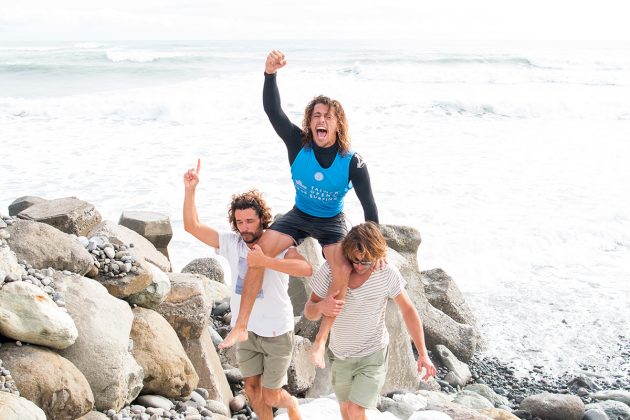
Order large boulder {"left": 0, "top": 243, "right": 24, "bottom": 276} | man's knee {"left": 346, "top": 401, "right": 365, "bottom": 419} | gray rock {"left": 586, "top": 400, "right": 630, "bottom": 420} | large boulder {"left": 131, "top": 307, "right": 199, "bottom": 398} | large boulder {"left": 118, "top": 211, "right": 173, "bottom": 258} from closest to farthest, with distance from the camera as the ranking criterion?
man's knee {"left": 346, "top": 401, "right": 365, "bottom": 419} < large boulder {"left": 0, "top": 243, "right": 24, "bottom": 276} < large boulder {"left": 131, "top": 307, "right": 199, "bottom": 398} < gray rock {"left": 586, "top": 400, "right": 630, "bottom": 420} < large boulder {"left": 118, "top": 211, "right": 173, "bottom": 258}

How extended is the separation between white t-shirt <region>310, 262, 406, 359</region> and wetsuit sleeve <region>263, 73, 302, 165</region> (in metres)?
0.92

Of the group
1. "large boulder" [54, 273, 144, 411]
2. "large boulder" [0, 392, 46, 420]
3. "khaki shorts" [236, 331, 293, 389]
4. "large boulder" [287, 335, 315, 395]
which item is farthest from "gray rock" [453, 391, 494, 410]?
"large boulder" [0, 392, 46, 420]

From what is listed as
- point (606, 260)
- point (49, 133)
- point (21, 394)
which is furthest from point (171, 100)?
point (21, 394)

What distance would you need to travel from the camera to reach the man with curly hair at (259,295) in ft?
13.9

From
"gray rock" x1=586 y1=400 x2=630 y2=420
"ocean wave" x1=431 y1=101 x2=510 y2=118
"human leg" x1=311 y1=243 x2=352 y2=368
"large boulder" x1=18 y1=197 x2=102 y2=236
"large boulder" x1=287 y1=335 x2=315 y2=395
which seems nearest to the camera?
"human leg" x1=311 y1=243 x2=352 y2=368

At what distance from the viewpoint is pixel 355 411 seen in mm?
4066

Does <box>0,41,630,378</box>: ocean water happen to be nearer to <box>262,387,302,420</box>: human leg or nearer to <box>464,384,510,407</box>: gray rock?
<box>464,384,510,407</box>: gray rock

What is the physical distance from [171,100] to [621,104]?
58.4 ft

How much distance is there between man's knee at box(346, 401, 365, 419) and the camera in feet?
13.3

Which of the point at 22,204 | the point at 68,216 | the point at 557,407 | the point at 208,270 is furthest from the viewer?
the point at 208,270

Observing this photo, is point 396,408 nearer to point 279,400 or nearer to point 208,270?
point 279,400

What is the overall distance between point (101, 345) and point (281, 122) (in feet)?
5.87

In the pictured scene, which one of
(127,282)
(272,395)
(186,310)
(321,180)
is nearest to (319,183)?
(321,180)

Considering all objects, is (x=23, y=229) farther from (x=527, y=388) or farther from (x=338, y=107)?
(x=527, y=388)
